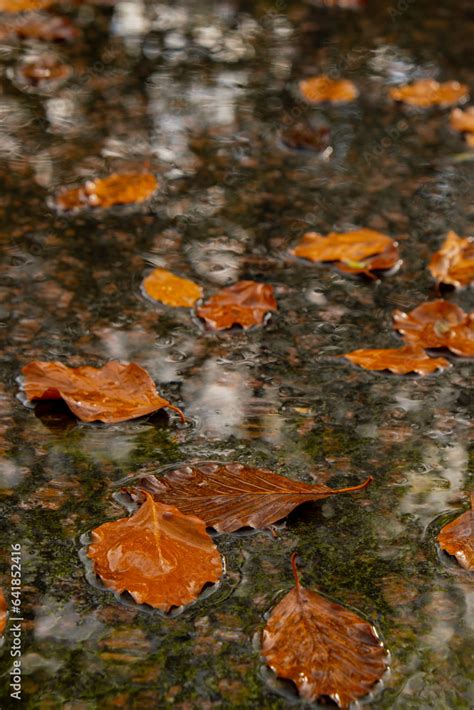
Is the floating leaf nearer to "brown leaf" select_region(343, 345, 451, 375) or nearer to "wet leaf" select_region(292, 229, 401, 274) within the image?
"wet leaf" select_region(292, 229, 401, 274)

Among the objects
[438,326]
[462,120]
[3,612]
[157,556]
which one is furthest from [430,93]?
[3,612]

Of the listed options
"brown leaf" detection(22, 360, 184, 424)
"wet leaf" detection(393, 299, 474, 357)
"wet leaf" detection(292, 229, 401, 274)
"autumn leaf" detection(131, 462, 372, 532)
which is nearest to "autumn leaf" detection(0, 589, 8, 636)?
"autumn leaf" detection(131, 462, 372, 532)

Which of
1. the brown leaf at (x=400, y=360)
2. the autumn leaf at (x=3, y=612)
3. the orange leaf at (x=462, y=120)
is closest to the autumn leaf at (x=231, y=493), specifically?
the autumn leaf at (x=3, y=612)

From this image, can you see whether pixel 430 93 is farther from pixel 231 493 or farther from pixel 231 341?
pixel 231 493

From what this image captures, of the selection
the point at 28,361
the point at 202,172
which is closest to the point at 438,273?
the point at 202,172

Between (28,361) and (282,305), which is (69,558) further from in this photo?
(282,305)

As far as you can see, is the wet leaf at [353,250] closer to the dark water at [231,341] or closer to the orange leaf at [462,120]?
the dark water at [231,341]
